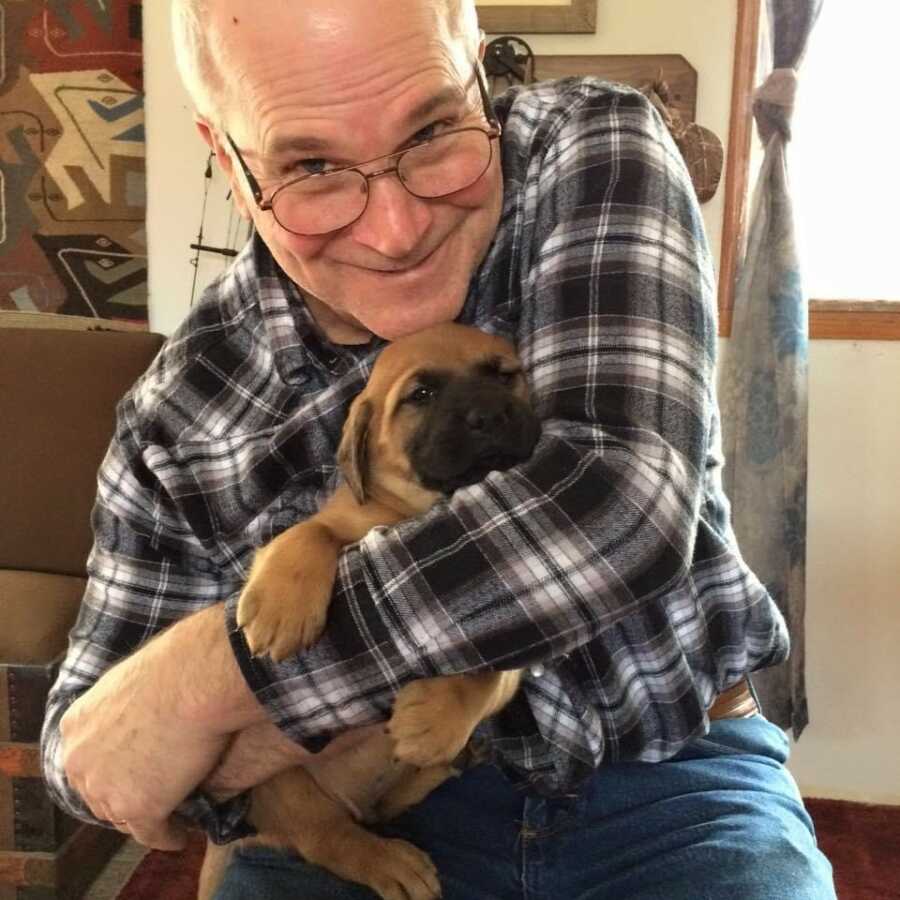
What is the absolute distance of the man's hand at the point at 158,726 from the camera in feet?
2.95

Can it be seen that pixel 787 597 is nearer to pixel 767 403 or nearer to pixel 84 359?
pixel 767 403

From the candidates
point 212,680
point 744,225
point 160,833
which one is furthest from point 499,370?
point 744,225

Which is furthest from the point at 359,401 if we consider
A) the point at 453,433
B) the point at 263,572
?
the point at 263,572

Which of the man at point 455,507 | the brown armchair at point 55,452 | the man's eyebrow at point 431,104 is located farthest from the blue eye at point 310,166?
the brown armchair at point 55,452

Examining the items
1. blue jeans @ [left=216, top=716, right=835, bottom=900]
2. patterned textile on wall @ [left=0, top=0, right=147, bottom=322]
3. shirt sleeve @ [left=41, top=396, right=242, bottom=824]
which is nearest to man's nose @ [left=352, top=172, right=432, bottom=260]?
shirt sleeve @ [left=41, top=396, right=242, bottom=824]

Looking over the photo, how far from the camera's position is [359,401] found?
115 centimetres

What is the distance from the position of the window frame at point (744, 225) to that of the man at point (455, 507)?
55.4 inches

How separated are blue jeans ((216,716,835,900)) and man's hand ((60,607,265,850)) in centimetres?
17

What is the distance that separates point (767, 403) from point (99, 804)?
5.68ft

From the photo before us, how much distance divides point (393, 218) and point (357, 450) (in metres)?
0.29

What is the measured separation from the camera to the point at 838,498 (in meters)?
2.44

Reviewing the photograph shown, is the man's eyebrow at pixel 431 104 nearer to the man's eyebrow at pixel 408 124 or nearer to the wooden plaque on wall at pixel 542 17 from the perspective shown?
the man's eyebrow at pixel 408 124

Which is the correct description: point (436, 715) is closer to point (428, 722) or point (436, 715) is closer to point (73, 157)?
point (428, 722)

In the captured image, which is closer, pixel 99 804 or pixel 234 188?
pixel 99 804
